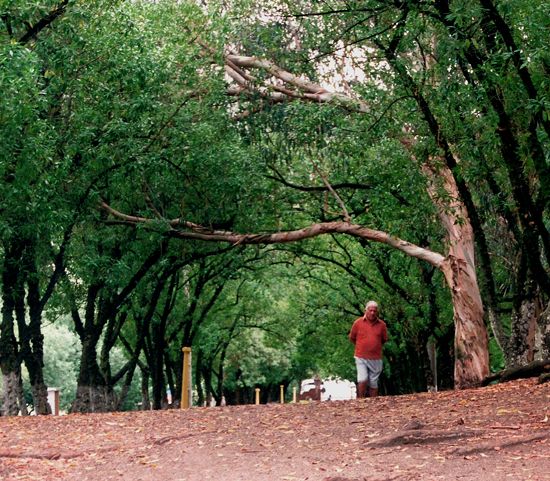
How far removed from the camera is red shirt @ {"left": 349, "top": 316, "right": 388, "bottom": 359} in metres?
15.5

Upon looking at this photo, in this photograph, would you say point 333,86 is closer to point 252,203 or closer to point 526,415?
point 252,203

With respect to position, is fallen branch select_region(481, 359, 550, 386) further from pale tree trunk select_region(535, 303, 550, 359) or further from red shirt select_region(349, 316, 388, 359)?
red shirt select_region(349, 316, 388, 359)

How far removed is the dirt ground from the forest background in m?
3.32

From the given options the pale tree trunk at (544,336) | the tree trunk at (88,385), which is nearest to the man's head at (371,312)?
the pale tree trunk at (544,336)

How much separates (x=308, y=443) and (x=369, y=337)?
5.86 meters

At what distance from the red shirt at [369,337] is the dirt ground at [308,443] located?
5.40 ft

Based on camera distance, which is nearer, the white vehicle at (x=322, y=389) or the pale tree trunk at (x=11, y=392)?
the pale tree trunk at (x=11, y=392)

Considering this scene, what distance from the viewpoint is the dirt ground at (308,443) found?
8.02 metres

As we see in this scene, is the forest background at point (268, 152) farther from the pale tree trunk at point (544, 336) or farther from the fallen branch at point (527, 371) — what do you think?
the fallen branch at point (527, 371)

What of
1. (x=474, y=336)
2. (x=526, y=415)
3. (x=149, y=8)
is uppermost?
(x=149, y=8)

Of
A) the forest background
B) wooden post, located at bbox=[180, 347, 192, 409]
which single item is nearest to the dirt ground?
the forest background

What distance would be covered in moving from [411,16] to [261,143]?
9.43 m

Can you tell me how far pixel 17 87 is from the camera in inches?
500

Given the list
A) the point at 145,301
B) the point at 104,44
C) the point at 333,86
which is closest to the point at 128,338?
the point at 145,301
